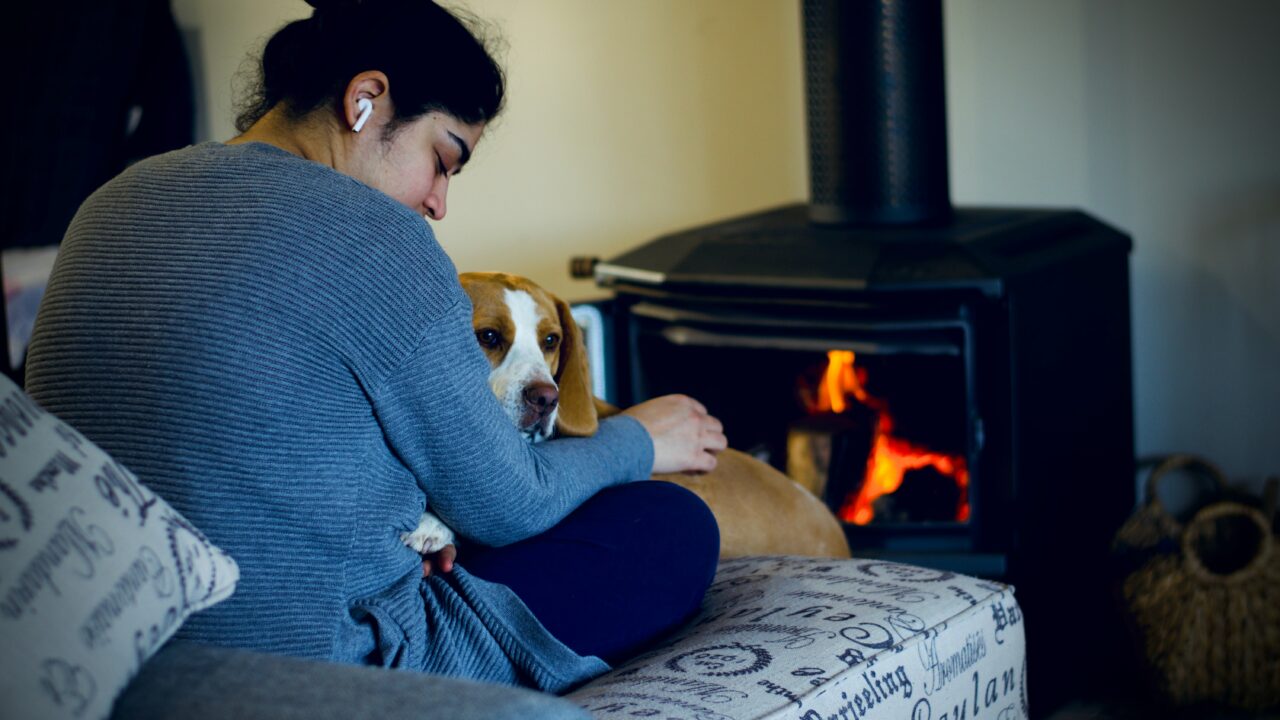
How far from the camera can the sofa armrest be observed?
2.67ft

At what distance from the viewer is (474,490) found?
3.89 feet

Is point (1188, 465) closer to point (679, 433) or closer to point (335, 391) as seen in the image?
point (679, 433)

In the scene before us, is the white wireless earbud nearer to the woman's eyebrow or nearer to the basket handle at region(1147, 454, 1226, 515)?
the woman's eyebrow

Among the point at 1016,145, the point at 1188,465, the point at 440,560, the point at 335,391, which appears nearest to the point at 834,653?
the point at 440,560

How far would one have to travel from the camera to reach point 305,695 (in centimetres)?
84

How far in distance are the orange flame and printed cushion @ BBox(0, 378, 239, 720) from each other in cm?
145

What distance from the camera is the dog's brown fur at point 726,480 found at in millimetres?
1714

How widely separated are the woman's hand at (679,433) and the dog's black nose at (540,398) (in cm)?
10

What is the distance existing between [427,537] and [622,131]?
1.96 m

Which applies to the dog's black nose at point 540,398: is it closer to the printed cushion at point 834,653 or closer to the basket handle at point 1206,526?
the printed cushion at point 834,653

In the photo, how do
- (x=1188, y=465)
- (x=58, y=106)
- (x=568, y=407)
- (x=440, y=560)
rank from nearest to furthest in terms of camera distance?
(x=440, y=560) < (x=568, y=407) < (x=1188, y=465) < (x=58, y=106)

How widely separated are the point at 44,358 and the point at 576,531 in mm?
518

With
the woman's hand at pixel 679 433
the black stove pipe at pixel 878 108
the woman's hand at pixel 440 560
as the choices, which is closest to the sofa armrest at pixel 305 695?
the woman's hand at pixel 440 560

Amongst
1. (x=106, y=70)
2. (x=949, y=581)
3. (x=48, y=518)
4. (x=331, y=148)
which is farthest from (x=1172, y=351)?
(x=106, y=70)
